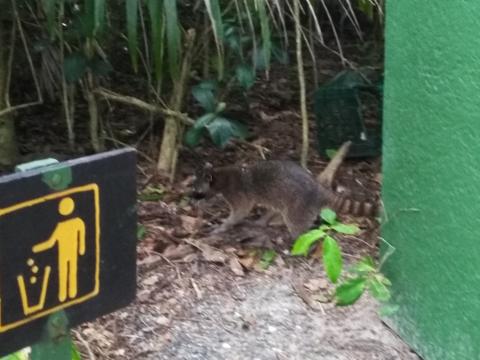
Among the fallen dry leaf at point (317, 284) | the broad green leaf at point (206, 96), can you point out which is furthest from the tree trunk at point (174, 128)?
the fallen dry leaf at point (317, 284)

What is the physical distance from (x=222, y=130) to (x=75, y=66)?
0.75 meters

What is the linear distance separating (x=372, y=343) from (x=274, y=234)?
3.49ft

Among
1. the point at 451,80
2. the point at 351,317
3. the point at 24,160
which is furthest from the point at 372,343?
the point at 24,160

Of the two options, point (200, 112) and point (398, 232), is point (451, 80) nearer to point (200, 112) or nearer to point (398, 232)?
point (398, 232)

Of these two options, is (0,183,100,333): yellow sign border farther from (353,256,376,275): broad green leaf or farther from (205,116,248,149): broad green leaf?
(205,116,248,149): broad green leaf

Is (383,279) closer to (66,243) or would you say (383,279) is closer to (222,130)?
(222,130)

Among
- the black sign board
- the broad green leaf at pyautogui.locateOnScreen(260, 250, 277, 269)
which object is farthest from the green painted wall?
the black sign board

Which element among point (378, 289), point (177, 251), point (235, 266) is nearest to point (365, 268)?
point (378, 289)

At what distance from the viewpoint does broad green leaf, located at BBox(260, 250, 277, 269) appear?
3.59 metres

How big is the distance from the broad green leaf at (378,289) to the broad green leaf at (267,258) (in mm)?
748

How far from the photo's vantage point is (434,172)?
8.52 feet

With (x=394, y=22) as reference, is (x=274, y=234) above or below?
below

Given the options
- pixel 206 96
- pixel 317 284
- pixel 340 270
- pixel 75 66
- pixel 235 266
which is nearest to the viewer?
pixel 340 270

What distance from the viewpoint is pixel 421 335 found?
9.26ft
